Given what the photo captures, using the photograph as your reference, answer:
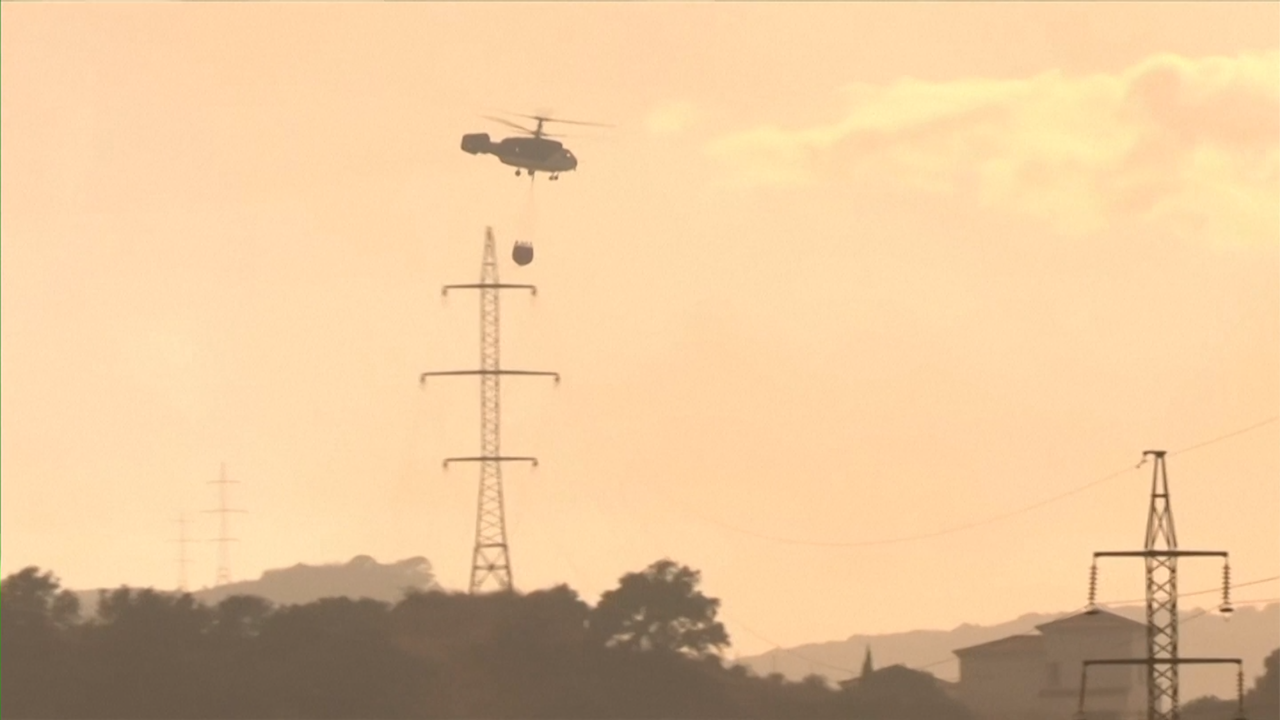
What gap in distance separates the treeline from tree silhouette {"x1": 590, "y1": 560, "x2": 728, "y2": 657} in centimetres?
15

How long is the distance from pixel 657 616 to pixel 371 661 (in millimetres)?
22448

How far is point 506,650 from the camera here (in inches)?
7215

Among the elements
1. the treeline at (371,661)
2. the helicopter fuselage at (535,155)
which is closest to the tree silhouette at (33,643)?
the treeline at (371,661)

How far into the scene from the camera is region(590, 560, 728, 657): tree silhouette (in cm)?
19212

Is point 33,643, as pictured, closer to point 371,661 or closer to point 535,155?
point 371,661

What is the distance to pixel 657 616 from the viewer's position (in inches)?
7633

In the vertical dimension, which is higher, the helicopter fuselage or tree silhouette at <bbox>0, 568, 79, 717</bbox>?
the helicopter fuselage

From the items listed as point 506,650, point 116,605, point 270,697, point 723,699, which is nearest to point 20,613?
point 116,605

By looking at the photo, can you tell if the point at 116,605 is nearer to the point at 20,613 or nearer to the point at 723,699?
the point at 20,613

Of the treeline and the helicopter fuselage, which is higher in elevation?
the helicopter fuselage

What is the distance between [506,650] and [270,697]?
1558cm

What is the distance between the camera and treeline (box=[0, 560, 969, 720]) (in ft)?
577

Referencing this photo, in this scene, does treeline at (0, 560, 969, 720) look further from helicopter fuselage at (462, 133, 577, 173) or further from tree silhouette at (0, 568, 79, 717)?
helicopter fuselage at (462, 133, 577, 173)

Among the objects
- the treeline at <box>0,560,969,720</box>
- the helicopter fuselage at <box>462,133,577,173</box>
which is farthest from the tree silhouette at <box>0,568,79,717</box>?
the helicopter fuselage at <box>462,133,577,173</box>
